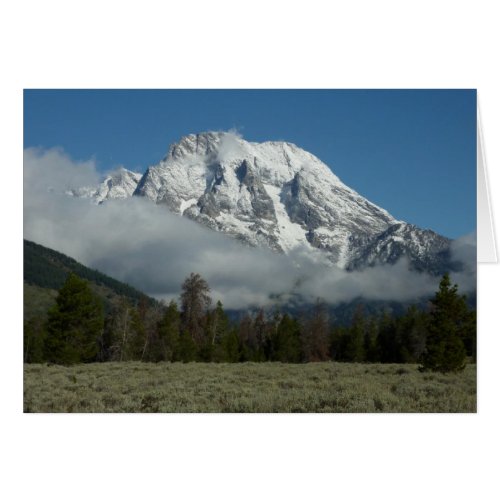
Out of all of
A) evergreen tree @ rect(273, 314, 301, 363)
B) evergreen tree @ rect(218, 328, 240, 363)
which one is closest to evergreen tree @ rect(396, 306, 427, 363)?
evergreen tree @ rect(273, 314, 301, 363)

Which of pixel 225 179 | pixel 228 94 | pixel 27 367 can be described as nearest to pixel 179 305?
pixel 225 179

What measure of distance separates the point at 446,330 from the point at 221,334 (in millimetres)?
15707

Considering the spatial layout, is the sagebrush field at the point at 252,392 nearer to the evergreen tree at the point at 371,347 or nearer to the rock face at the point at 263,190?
the rock face at the point at 263,190

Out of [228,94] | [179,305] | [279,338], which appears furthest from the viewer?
[279,338]

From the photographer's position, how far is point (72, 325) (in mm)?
17094

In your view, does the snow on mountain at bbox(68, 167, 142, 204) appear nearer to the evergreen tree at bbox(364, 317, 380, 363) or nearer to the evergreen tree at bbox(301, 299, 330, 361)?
the evergreen tree at bbox(301, 299, 330, 361)

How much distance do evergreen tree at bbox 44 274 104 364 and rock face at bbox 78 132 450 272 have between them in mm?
3515

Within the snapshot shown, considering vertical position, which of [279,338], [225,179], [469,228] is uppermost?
[225,179]
